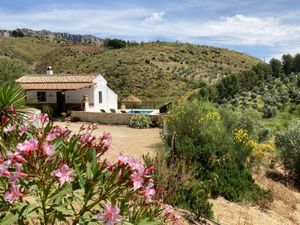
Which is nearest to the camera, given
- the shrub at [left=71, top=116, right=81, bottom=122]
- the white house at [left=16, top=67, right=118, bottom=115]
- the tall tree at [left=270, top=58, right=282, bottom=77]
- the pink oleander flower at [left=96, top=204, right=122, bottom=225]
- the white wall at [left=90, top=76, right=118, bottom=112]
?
the pink oleander flower at [left=96, top=204, right=122, bottom=225]

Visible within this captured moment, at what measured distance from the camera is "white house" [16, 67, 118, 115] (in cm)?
3169

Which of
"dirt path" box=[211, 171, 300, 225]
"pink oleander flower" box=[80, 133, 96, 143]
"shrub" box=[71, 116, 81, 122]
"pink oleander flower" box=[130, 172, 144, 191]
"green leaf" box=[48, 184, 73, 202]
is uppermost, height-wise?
"pink oleander flower" box=[80, 133, 96, 143]

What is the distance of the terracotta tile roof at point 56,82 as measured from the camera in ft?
104

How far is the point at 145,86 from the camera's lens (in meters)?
57.5

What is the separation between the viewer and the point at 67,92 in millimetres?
32094

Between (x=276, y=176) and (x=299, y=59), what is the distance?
33.1 m

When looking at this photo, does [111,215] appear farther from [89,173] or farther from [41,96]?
[41,96]

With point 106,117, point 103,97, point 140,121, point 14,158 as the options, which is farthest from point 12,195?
point 103,97

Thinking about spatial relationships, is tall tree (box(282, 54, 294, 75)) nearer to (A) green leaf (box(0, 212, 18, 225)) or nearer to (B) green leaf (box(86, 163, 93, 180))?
(B) green leaf (box(86, 163, 93, 180))

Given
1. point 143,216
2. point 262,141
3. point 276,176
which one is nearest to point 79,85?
point 262,141

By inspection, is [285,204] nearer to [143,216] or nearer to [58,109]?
[143,216]

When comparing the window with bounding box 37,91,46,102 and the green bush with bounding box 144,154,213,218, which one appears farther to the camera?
the window with bounding box 37,91,46,102

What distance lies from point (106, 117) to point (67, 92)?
5446 millimetres

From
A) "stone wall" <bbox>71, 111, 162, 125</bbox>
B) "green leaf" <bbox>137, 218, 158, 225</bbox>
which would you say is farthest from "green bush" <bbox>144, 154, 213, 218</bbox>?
"stone wall" <bbox>71, 111, 162, 125</bbox>
